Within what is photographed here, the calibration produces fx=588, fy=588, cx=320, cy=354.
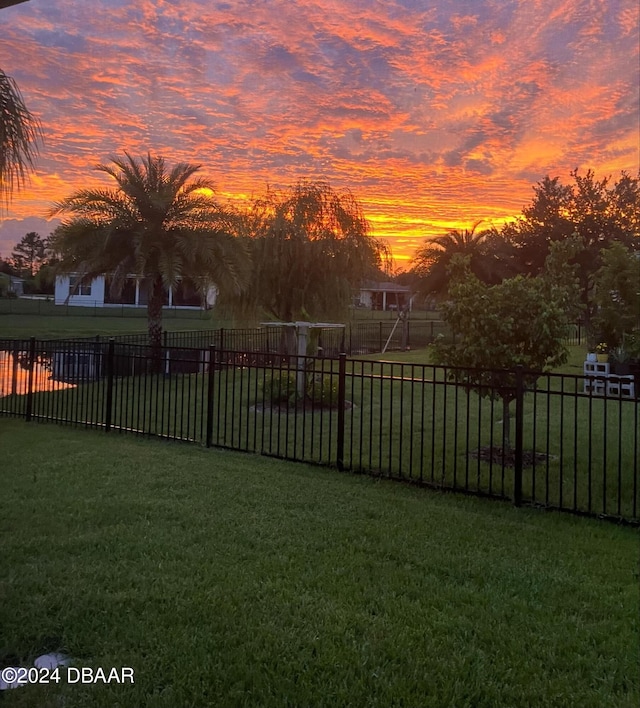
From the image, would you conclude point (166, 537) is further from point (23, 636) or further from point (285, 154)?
point (285, 154)

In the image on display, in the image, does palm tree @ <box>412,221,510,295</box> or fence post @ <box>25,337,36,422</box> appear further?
palm tree @ <box>412,221,510,295</box>

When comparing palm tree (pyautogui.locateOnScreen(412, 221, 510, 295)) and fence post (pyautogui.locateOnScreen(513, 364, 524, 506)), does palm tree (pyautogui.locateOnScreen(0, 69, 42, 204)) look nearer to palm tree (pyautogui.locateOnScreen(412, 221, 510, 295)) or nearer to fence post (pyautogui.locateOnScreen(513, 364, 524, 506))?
fence post (pyautogui.locateOnScreen(513, 364, 524, 506))

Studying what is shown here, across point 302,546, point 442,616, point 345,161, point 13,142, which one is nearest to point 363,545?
point 302,546

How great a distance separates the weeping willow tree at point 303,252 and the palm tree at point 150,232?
8.03 feet

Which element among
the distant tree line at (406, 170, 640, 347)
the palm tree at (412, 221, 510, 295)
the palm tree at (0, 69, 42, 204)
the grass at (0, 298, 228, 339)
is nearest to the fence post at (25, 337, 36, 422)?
the palm tree at (0, 69, 42, 204)

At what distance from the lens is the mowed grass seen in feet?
8.75

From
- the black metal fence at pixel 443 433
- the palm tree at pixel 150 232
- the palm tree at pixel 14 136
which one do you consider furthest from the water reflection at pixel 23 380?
the palm tree at pixel 14 136

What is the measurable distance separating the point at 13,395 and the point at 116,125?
5.51 m

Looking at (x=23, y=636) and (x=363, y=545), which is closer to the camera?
(x=23, y=636)

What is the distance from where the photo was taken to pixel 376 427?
8961 millimetres

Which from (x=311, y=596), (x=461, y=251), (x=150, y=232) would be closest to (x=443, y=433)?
(x=311, y=596)

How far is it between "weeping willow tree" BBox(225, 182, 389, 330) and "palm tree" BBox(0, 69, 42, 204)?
14159mm

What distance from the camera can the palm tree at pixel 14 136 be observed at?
151 inches

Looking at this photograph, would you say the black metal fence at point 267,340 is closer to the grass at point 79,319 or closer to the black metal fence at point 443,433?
the black metal fence at point 443,433
